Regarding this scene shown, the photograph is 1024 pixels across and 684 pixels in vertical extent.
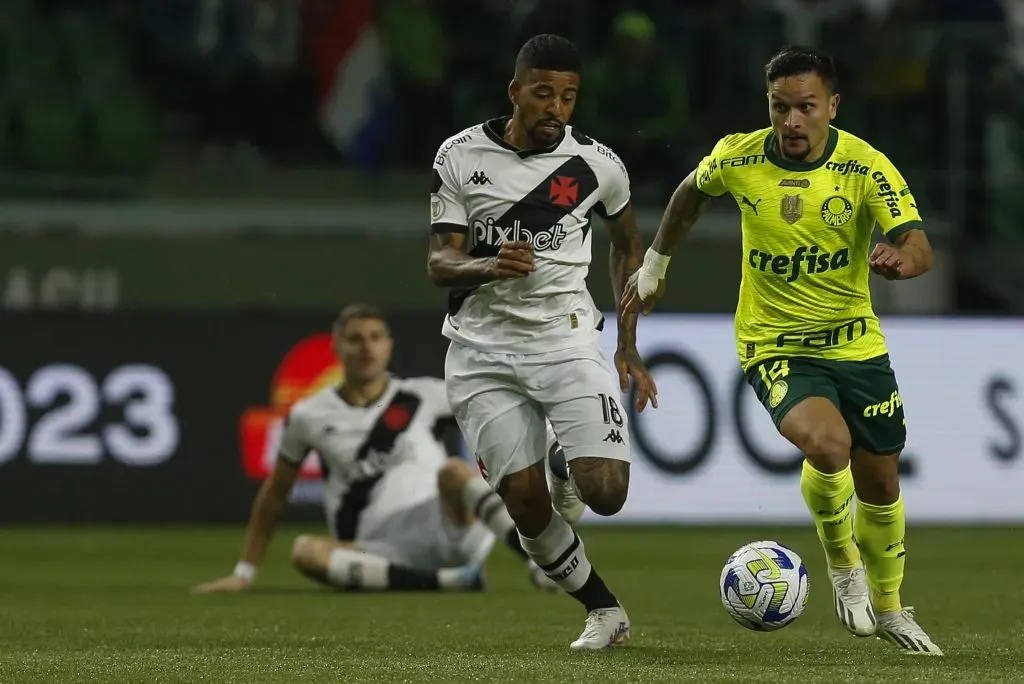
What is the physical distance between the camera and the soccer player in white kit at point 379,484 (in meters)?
9.95

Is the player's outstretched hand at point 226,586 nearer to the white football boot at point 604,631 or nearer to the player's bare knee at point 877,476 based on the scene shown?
the white football boot at point 604,631

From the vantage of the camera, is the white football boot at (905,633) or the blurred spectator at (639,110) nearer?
the white football boot at (905,633)

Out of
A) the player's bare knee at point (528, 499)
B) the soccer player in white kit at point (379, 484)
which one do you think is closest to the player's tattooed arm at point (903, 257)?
the player's bare knee at point (528, 499)

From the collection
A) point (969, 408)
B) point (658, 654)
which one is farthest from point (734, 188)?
point (969, 408)

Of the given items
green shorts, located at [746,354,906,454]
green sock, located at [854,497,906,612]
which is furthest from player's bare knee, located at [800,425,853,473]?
green sock, located at [854,497,906,612]

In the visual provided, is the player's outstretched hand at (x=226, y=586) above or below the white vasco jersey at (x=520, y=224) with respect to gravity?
below

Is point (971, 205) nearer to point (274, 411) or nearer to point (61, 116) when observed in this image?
point (274, 411)

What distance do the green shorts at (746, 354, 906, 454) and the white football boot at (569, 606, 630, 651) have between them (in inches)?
36.8

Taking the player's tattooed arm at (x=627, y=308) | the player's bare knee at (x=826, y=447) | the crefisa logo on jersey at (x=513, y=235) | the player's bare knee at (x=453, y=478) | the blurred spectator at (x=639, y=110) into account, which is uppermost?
the blurred spectator at (x=639, y=110)

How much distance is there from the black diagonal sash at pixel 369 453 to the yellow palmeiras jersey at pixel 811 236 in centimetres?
343

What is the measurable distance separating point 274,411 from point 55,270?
2412 millimetres

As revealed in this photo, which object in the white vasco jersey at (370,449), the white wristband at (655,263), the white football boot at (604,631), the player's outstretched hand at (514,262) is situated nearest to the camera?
the player's outstretched hand at (514,262)

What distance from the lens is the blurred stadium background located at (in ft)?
44.3

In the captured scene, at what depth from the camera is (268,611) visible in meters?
8.76
